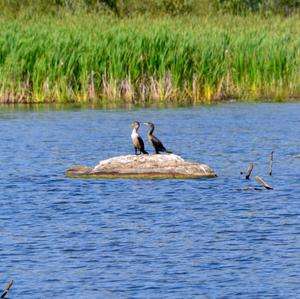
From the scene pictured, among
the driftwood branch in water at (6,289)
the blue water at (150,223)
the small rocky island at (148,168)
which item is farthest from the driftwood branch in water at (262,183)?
the driftwood branch in water at (6,289)

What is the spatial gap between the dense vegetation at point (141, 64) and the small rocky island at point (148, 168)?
12.6 m

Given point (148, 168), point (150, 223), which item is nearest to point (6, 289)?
point (150, 223)

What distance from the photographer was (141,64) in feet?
102

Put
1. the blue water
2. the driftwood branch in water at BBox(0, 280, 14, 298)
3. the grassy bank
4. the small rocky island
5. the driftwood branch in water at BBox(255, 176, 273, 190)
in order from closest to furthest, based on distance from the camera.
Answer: the driftwood branch in water at BBox(0, 280, 14, 298) → the blue water → the driftwood branch in water at BBox(255, 176, 273, 190) → the small rocky island → the grassy bank

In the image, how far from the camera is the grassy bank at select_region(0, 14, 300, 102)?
1211 inches

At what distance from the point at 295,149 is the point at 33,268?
446 inches

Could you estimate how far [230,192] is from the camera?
57.0 feet

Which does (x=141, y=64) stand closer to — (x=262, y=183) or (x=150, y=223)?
(x=262, y=183)

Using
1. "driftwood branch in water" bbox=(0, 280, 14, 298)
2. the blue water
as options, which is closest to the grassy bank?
the blue water

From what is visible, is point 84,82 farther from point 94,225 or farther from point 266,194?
point 94,225

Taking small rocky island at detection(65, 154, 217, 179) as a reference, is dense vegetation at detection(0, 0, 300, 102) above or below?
above

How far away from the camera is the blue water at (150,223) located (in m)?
11.5

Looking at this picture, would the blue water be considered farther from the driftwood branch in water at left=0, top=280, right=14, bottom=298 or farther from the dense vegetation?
the dense vegetation

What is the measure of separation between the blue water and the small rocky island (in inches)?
5.9
